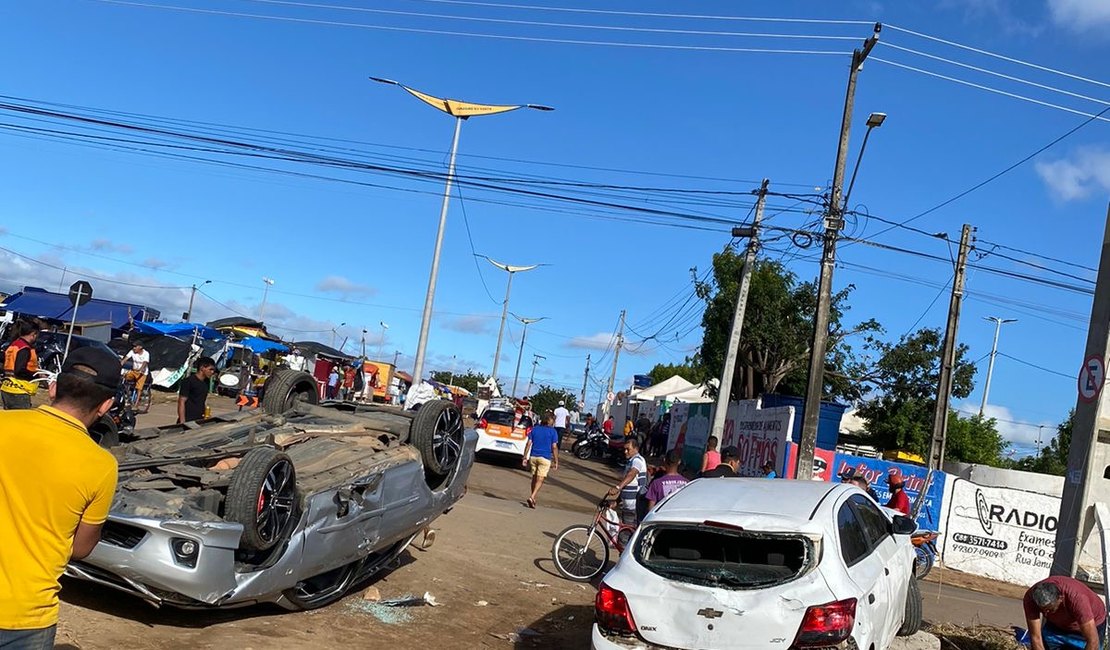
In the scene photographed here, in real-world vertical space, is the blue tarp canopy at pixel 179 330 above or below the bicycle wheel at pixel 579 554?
above

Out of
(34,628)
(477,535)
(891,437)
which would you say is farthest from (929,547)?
(891,437)

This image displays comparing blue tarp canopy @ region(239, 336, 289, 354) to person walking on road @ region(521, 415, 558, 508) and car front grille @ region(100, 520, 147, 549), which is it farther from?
car front grille @ region(100, 520, 147, 549)

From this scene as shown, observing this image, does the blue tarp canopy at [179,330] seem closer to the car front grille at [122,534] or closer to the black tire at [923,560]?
the black tire at [923,560]

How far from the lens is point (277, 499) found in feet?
21.2

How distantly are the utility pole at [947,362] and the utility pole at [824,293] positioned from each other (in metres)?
3.43

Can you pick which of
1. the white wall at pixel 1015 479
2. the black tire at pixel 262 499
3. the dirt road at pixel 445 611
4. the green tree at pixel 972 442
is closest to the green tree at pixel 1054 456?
the green tree at pixel 972 442

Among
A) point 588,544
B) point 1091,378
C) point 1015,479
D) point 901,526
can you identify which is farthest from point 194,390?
point 1015,479

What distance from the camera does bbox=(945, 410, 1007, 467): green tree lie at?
37328 mm

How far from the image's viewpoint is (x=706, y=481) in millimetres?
7180

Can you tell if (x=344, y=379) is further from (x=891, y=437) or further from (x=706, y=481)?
(x=706, y=481)

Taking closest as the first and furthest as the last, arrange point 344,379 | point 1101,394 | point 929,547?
point 1101,394 → point 929,547 → point 344,379

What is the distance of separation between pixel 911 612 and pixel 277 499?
17.9 ft

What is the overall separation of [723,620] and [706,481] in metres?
1.75

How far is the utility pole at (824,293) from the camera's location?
713 inches
